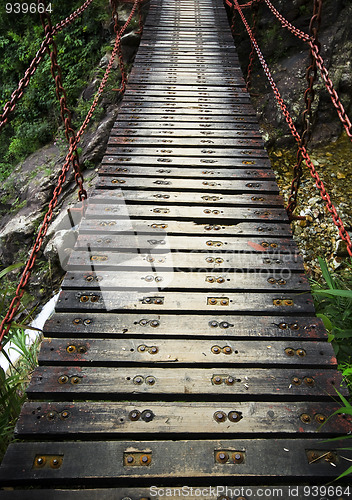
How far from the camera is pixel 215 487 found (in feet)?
4.75

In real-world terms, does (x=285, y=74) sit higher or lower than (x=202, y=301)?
higher

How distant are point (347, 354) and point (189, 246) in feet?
4.29

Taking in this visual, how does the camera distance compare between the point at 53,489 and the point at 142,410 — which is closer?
the point at 53,489

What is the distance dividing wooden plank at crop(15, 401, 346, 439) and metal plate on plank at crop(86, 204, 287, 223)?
4.89 ft

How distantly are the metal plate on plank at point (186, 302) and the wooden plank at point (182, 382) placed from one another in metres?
0.38

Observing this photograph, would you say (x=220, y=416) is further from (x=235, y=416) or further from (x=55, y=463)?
(x=55, y=463)

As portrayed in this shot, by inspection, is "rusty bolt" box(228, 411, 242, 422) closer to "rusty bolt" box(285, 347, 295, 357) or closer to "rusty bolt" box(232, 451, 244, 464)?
"rusty bolt" box(232, 451, 244, 464)

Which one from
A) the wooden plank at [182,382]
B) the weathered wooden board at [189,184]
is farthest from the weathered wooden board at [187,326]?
the weathered wooden board at [189,184]

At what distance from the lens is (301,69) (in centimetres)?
532

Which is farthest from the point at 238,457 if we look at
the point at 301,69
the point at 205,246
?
the point at 301,69

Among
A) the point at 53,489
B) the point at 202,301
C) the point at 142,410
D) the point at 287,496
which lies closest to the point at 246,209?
the point at 202,301

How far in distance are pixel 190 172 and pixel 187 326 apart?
1.71 m

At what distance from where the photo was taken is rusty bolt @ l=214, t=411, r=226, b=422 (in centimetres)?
164

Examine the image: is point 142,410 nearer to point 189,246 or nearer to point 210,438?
point 210,438
